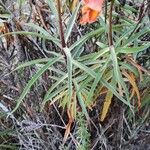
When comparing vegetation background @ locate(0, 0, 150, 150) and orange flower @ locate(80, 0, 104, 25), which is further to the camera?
vegetation background @ locate(0, 0, 150, 150)

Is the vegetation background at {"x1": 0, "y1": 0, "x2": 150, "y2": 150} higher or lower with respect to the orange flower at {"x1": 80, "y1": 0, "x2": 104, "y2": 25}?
lower

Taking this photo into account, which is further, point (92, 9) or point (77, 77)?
point (77, 77)

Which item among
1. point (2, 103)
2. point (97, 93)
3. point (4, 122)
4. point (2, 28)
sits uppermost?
point (2, 28)

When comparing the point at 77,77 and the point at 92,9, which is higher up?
the point at 92,9

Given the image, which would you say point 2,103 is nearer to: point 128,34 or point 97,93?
point 97,93

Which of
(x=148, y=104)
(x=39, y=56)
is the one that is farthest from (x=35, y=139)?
(x=148, y=104)

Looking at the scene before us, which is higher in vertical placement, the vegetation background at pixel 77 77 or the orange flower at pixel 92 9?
the orange flower at pixel 92 9

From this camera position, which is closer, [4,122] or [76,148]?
[76,148]

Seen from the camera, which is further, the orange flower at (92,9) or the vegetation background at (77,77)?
the vegetation background at (77,77)
